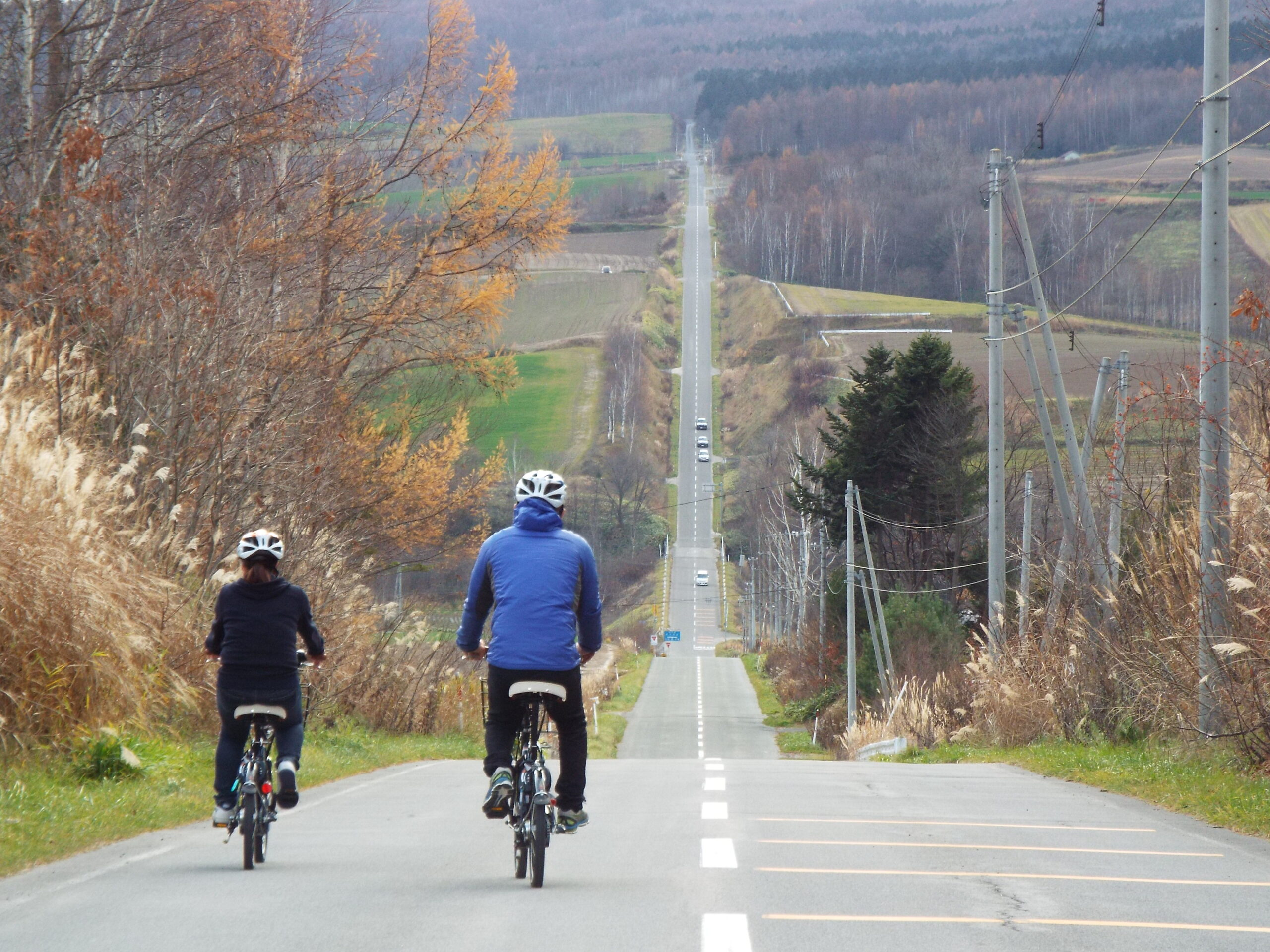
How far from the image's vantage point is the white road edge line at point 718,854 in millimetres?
7504

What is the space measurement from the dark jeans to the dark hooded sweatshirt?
2 cm

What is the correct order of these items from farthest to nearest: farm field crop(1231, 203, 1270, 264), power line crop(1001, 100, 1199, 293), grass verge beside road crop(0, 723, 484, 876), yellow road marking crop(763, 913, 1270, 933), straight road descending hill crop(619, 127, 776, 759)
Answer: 1. farm field crop(1231, 203, 1270, 264)
2. straight road descending hill crop(619, 127, 776, 759)
3. power line crop(1001, 100, 1199, 293)
4. grass verge beside road crop(0, 723, 484, 876)
5. yellow road marking crop(763, 913, 1270, 933)

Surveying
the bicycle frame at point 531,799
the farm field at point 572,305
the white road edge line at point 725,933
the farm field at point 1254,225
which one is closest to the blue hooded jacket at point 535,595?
the bicycle frame at point 531,799

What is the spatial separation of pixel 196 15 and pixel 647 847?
52.0 feet

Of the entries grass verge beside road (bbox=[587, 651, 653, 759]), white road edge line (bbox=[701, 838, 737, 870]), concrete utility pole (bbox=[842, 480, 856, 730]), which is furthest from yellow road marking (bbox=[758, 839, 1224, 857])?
concrete utility pole (bbox=[842, 480, 856, 730])

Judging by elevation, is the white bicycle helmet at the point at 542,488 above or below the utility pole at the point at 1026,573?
above

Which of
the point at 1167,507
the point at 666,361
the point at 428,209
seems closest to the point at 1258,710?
the point at 1167,507

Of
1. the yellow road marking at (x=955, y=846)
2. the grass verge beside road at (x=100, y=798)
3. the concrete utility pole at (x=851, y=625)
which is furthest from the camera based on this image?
the concrete utility pole at (x=851, y=625)

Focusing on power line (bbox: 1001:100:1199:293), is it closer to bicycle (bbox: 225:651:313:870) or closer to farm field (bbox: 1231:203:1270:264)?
bicycle (bbox: 225:651:313:870)

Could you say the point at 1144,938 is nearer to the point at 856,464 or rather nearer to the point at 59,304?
the point at 59,304

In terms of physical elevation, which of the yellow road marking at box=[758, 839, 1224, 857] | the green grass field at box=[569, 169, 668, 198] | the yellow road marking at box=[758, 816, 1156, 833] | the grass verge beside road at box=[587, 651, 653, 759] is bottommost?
the grass verge beside road at box=[587, 651, 653, 759]

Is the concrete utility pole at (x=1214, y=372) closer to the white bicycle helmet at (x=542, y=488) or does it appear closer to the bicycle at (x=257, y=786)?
the white bicycle helmet at (x=542, y=488)

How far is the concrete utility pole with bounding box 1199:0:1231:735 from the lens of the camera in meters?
13.1

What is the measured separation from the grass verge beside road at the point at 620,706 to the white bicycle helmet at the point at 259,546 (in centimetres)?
1762
